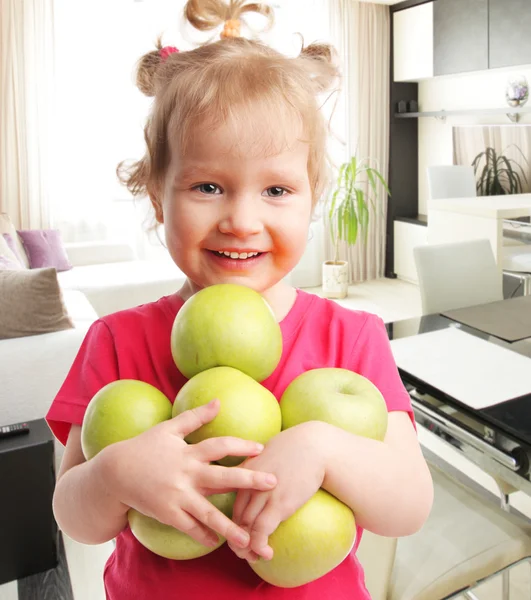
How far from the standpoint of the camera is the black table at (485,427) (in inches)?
45.3

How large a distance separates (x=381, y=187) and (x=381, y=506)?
573 cm

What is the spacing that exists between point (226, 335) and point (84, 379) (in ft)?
1.01

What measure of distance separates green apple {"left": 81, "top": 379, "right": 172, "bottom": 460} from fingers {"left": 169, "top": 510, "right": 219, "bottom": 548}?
0.10m

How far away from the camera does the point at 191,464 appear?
1.81ft

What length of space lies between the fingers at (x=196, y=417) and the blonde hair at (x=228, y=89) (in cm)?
38

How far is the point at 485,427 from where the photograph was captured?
1.24 meters

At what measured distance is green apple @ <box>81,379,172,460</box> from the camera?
0.59 m

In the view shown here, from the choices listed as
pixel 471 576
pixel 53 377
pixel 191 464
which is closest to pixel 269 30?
pixel 191 464

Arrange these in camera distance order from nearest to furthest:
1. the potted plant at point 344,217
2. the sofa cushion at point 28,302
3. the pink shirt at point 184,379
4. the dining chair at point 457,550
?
the pink shirt at point 184,379 → the dining chair at point 457,550 → the sofa cushion at point 28,302 → the potted plant at point 344,217

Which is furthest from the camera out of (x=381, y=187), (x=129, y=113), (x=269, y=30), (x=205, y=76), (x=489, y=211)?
(x=381, y=187)

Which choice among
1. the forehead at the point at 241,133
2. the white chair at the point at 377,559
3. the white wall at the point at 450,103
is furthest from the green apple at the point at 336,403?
the white wall at the point at 450,103

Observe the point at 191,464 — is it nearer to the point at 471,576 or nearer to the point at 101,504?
the point at 101,504

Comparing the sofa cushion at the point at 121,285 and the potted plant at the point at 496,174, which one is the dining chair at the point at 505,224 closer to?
the potted plant at the point at 496,174

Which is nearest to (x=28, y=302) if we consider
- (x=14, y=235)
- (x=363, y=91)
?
(x=14, y=235)
